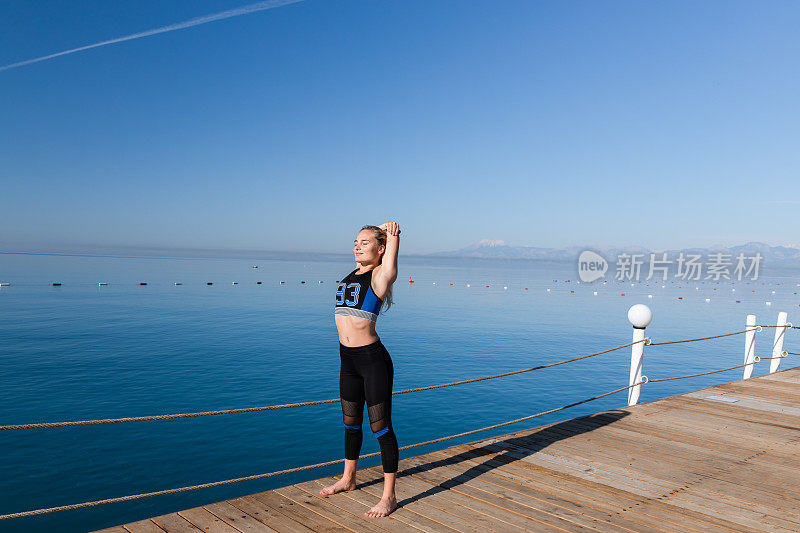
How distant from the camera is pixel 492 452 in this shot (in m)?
5.49

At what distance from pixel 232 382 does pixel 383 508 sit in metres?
14.7

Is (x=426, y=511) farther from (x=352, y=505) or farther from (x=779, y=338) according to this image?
(x=779, y=338)

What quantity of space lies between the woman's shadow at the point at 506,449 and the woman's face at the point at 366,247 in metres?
2.08

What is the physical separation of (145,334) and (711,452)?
27019 mm

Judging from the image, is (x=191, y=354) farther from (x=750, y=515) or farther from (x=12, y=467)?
(x=750, y=515)

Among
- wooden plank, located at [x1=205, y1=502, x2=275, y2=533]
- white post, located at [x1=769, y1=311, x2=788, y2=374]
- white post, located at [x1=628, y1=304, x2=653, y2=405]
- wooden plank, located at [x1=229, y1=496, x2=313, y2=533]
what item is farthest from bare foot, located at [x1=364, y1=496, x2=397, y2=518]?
white post, located at [x1=769, y1=311, x2=788, y2=374]

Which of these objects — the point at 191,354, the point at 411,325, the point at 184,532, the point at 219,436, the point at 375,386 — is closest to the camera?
the point at 184,532

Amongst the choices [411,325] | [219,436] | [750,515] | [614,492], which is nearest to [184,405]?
[219,436]

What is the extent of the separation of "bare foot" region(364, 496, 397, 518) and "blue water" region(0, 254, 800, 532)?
6.49m

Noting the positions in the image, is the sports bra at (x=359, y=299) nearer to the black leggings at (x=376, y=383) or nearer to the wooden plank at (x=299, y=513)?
the black leggings at (x=376, y=383)

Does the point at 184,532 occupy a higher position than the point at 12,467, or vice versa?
the point at 184,532

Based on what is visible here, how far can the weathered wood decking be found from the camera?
3.80 m

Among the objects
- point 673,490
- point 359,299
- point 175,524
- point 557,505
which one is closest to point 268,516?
point 175,524

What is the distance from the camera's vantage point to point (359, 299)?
394cm
